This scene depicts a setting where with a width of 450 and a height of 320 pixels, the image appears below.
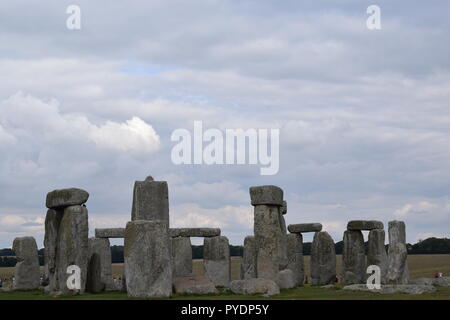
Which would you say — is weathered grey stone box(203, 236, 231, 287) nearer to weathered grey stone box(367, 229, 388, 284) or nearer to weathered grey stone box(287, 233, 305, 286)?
weathered grey stone box(287, 233, 305, 286)

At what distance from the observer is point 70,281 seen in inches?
995

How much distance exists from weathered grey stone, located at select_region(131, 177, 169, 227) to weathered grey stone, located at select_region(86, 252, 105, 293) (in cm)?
208

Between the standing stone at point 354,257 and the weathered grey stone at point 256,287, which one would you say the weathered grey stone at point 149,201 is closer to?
the weathered grey stone at point 256,287

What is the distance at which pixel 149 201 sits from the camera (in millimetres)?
25438

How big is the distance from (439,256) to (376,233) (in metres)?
33.3

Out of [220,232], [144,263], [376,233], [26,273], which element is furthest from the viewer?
[220,232]

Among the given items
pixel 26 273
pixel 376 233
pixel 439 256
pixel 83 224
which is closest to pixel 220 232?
pixel 376 233

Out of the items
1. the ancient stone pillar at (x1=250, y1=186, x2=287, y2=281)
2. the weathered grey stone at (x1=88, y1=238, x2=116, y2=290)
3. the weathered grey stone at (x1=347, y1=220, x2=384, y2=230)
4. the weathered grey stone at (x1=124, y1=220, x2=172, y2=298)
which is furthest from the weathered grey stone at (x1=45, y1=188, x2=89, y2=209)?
the weathered grey stone at (x1=347, y1=220, x2=384, y2=230)

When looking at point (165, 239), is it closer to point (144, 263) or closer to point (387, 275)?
point (144, 263)

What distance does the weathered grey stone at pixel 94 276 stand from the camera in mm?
26406

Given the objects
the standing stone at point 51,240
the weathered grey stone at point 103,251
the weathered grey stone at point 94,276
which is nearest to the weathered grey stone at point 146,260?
the weathered grey stone at point 94,276

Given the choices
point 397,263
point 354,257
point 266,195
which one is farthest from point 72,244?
point 354,257

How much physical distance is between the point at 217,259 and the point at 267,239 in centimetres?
861

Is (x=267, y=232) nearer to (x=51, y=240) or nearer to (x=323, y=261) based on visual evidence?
(x=51, y=240)
